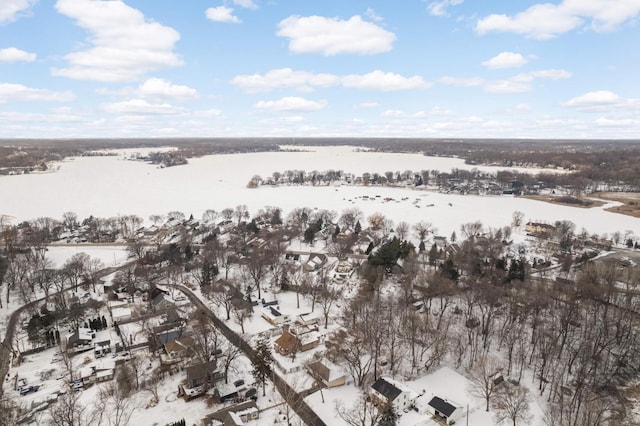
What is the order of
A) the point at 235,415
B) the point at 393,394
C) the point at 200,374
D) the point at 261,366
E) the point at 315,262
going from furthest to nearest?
the point at 315,262 → the point at 200,374 → the point at 261,366 → the point at 393,394 → the point at 235,415

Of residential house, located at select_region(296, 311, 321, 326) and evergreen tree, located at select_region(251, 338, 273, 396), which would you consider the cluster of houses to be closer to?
evergreen tree, located at select_region(251, 338, 273, 396)

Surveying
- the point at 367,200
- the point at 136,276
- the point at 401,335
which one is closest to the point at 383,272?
the point at 401,335

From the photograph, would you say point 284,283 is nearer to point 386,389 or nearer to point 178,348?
point 178,348

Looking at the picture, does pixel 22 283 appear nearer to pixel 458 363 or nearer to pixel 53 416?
pixel 53 416

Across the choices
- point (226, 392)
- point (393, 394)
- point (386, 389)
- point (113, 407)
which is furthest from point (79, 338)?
point (393, 394)

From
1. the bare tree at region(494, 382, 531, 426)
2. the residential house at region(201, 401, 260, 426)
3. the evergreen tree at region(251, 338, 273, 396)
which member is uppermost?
the evergreen tree at region(251, 338, 273, 396)

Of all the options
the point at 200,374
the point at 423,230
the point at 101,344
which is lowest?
the point at 101,344

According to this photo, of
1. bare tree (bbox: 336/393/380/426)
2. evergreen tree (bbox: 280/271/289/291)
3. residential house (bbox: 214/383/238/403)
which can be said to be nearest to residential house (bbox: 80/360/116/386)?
residential house (bbox: 214/383/238/403)
